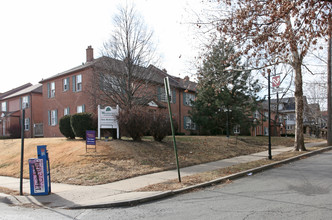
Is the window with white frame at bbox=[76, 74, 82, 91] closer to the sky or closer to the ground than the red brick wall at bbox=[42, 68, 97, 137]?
closer to the sky

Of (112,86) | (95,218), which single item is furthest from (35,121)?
(95,218)

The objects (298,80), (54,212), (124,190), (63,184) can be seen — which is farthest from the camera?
(298,80)

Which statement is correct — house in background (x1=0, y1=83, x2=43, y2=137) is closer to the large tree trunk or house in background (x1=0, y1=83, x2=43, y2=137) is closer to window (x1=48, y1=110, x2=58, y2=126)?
window (x1=48, y1=110, x2=58, y2=126)

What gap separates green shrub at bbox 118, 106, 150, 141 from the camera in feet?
49.6

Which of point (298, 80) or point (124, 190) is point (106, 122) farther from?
point (298, 80)

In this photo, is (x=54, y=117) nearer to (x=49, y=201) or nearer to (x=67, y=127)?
(x=67, y=127)

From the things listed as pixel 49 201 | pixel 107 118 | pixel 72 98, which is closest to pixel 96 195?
pixel 49 201

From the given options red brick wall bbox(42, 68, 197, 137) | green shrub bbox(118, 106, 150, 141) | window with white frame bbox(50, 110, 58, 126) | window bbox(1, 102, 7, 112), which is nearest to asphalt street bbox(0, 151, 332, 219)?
green shrub bbox(118, 106, 150, 141)

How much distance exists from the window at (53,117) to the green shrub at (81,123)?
14081 mm

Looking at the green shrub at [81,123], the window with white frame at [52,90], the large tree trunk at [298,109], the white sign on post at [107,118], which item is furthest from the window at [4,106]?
the large tree trunk at [298,109]

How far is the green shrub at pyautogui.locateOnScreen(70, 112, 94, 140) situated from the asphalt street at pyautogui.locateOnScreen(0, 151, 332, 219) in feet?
28.3

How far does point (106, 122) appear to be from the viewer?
15.7 m

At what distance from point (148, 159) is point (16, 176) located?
5435mm

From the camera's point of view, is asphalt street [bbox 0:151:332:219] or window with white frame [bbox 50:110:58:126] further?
window with white frame [bbox 50:110:58:126]
